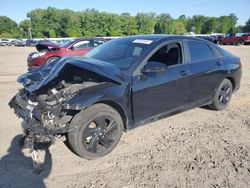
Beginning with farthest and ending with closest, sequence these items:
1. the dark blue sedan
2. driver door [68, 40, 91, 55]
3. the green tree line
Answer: the green tree line
driver door [68, 40, 91, 55]
the dark blue sedan

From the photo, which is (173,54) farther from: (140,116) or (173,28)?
(173,28)

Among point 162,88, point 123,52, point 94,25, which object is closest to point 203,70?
point 162,88

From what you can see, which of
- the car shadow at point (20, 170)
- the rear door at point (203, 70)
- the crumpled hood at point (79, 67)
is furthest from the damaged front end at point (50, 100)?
the rear door at point (203, 70)

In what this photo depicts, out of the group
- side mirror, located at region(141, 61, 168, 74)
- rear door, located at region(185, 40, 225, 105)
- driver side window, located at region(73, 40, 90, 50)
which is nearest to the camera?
side mirror, located at region(141, 61, 168, 74)

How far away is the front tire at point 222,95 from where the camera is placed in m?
5.59

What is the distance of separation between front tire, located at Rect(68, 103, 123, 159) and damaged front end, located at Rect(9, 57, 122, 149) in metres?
0.13

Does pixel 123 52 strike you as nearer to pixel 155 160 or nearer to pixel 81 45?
pixel 155 160

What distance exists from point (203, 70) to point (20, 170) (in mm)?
3555

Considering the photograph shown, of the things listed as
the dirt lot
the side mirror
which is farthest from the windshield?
the dirt lot

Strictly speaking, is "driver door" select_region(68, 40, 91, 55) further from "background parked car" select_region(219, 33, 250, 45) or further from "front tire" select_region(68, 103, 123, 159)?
"background parked car" select_region(219, 33, 250, 45)

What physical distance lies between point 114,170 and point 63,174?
2.15 ft

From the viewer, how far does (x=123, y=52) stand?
4598mm

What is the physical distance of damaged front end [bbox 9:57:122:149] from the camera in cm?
338

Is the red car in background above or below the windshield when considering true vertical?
below
